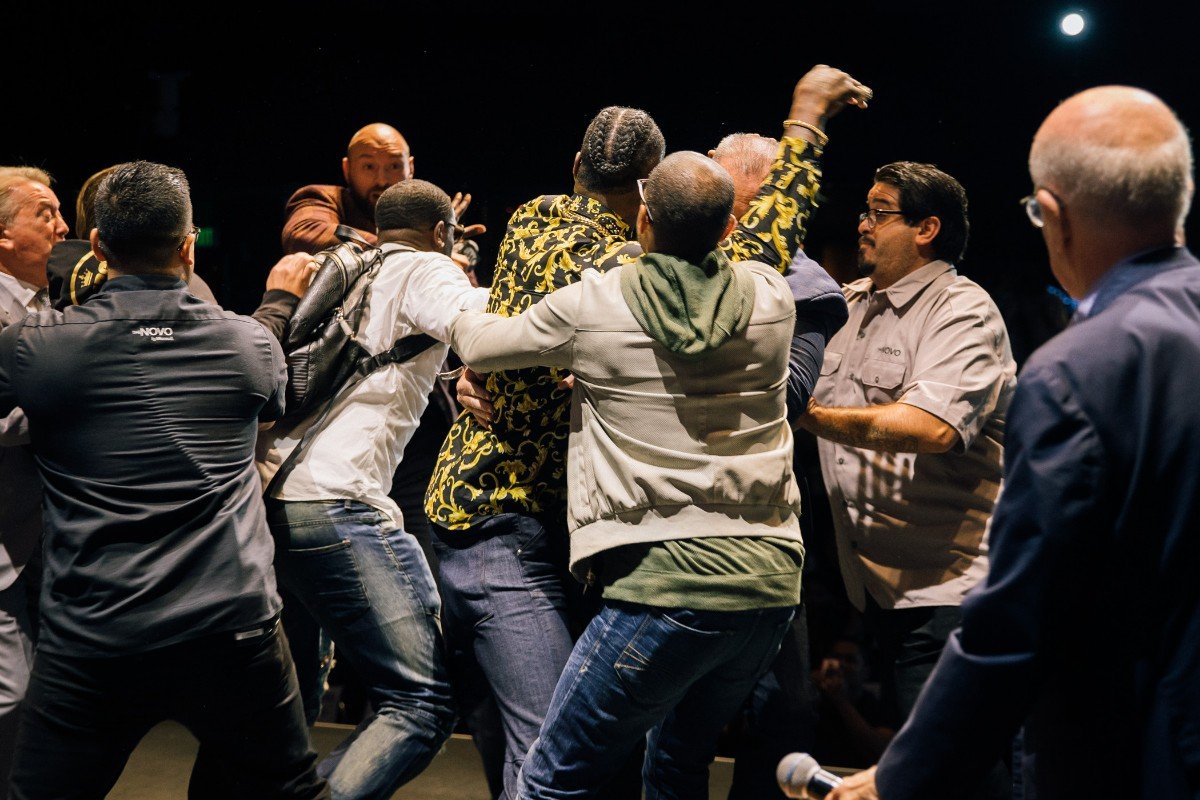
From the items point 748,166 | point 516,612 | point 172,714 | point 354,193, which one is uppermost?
point 748,166

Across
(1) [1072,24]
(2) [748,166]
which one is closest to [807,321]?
(2) [748,166]

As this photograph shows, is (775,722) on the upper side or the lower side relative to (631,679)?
lower

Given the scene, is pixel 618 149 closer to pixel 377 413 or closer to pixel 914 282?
pixel 377 413

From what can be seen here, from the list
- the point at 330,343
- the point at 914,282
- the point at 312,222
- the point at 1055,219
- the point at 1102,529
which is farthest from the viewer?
the point at 312,222

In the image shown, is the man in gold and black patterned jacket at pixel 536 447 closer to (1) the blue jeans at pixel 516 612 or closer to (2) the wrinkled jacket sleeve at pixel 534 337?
(1) the blue jeans at pixel 516 612

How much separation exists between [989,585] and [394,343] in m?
1.58

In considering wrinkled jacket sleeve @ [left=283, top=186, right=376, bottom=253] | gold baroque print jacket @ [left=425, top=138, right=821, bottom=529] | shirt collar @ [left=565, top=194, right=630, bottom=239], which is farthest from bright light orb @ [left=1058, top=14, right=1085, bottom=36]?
shirt collar @ [left=565, top=194, right=630, bottom=239]

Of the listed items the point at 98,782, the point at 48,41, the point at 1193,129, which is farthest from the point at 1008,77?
the point at 48,41

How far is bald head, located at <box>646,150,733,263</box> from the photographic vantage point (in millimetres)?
1922

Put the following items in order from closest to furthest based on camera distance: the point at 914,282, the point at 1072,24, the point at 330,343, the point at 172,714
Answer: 1. the point at 172,714
2. the point at 330,343
3. the point at 914,282
4. the point at 1072,24

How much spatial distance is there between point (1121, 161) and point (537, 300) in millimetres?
1146

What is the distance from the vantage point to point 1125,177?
4.15ft

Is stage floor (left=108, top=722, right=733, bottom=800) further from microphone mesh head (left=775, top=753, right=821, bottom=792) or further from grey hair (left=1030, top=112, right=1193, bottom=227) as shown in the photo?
grey hair (left=1030, top=112, right=1193, bottom=227)

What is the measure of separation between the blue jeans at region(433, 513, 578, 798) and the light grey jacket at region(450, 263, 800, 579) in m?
0.23
